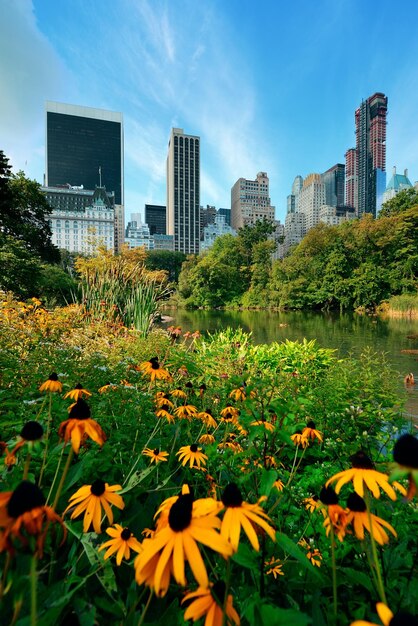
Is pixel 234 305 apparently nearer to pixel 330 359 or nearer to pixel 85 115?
pixel 330 359

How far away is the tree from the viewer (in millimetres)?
11648

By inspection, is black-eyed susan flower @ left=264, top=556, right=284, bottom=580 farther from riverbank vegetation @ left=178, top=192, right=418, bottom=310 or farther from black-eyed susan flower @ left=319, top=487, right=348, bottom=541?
riverbank vegetation @ left=178, top=192, right=418, bottom=310

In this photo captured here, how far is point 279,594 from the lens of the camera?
0.76 metres

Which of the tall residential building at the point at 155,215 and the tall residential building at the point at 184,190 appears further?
the tall residential building at the point at 155,215

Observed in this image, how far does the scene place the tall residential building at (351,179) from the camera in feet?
340

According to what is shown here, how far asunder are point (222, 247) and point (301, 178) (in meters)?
114

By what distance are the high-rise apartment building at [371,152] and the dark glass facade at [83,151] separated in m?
76.5

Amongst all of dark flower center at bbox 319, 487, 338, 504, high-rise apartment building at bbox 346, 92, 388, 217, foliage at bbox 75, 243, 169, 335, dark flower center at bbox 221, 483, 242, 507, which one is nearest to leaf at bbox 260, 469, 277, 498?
dark flower center at bbox 319, 487, 338, 504

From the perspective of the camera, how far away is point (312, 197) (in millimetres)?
104250

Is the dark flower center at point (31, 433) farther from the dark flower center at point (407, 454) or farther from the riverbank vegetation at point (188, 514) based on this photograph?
the dark flower center at point (407, 454)

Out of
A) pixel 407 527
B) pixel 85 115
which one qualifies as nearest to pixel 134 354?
pixel 407 527

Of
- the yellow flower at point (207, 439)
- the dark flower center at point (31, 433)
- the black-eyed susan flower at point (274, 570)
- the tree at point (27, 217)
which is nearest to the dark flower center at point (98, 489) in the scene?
the dark flower center at point (31, 433)

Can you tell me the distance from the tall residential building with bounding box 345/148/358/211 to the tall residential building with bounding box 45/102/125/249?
2925 inches

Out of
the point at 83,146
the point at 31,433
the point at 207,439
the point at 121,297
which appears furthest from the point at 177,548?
the point at 83,146
